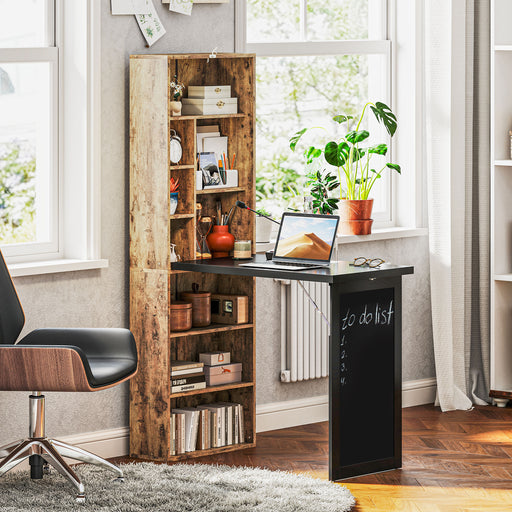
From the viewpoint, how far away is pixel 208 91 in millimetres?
4848

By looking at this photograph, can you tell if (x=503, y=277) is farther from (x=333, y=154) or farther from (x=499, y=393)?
(x=333, y=154)

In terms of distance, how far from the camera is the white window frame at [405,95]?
579 cm

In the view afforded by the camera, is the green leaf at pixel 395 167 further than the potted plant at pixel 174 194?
Yes

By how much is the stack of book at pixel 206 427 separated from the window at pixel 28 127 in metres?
0.93

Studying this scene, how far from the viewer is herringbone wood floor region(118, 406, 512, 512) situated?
428 centimetres

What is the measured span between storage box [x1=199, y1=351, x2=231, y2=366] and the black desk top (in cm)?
43

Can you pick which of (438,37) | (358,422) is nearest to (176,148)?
(358,422)

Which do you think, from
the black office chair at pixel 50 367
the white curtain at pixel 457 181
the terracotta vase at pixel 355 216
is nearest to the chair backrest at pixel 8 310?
the black office chair at pixel 50 367

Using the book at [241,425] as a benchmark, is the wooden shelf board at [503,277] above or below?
above

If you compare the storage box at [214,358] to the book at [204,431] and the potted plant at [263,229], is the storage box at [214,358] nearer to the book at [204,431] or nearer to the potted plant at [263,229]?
the book at [204,431]

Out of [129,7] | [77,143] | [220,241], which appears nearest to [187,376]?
[220,241]

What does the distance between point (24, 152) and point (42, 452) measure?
1281 mm

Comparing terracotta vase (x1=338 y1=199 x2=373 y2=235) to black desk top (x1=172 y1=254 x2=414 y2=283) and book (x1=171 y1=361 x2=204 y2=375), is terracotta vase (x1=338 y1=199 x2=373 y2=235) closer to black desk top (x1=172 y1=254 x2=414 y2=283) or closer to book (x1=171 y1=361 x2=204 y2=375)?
black desk top (x1=172 y1=254 x2=414 y2=283)

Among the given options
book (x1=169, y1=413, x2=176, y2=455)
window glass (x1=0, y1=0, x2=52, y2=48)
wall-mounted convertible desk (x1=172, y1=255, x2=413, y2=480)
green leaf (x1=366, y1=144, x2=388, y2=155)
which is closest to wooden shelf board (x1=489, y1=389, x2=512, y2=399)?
wall-mounted convertible desk (x1=172, y1=255, x2=413, y2=480)
